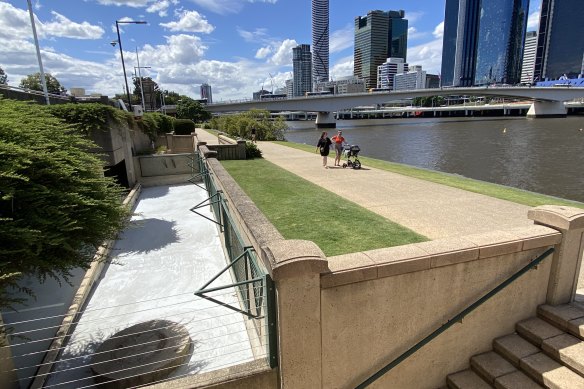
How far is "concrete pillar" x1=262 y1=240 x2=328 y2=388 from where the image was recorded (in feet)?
10.4

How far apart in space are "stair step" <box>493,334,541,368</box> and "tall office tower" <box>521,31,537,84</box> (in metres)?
228

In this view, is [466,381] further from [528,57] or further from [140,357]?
[528,57]

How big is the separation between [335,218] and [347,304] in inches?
179

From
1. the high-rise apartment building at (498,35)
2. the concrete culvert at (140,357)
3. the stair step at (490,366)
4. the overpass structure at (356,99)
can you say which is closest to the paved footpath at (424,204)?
the stair step at (490,366)

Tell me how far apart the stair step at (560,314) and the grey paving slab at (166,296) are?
390cm

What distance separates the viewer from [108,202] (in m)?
5.69

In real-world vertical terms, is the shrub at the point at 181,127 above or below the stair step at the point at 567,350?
above

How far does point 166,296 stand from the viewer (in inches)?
299

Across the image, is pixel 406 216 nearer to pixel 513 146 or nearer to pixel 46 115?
pixel 46 115

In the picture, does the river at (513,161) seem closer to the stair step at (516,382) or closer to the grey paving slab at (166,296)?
the stair step at (516,382)

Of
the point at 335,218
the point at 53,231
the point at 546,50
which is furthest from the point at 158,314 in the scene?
the point at 546,50

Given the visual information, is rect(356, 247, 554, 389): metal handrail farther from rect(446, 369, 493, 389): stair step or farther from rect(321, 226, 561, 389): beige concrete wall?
rect(446, 369, 493, 389): stair step

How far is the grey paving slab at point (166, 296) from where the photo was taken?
576 cm

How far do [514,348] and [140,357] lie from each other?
5.35m
